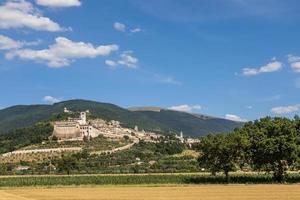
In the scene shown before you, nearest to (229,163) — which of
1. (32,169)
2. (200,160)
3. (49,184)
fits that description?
(200,160)

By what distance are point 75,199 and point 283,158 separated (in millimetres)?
57916

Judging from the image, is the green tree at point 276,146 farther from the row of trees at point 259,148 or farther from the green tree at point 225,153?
the green tree at point 225,153

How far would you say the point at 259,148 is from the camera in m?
117

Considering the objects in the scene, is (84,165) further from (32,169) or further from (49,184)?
(49,184)

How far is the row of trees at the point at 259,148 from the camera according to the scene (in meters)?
114

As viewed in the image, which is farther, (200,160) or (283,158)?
(200,160)

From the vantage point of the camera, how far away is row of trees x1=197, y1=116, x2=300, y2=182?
114m

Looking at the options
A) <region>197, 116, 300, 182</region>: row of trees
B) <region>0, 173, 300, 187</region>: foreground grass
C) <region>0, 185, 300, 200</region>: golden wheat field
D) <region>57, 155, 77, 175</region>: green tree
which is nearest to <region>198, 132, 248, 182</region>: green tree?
<region>197, 116, 300, 182</region>: row of trees

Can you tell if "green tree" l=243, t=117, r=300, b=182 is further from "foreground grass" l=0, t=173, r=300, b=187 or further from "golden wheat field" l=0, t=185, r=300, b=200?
"golden wheat field" l=0, t=185, r=300, b=200

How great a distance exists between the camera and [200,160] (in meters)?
127

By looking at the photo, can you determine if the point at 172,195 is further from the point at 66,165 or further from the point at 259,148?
the point at 66,165

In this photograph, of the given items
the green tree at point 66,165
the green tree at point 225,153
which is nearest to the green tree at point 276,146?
the green tree at point 225,153

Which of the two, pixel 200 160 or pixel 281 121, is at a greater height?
pixel 281 121

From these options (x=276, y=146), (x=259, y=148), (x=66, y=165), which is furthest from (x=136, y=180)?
(x=66, y=165)
